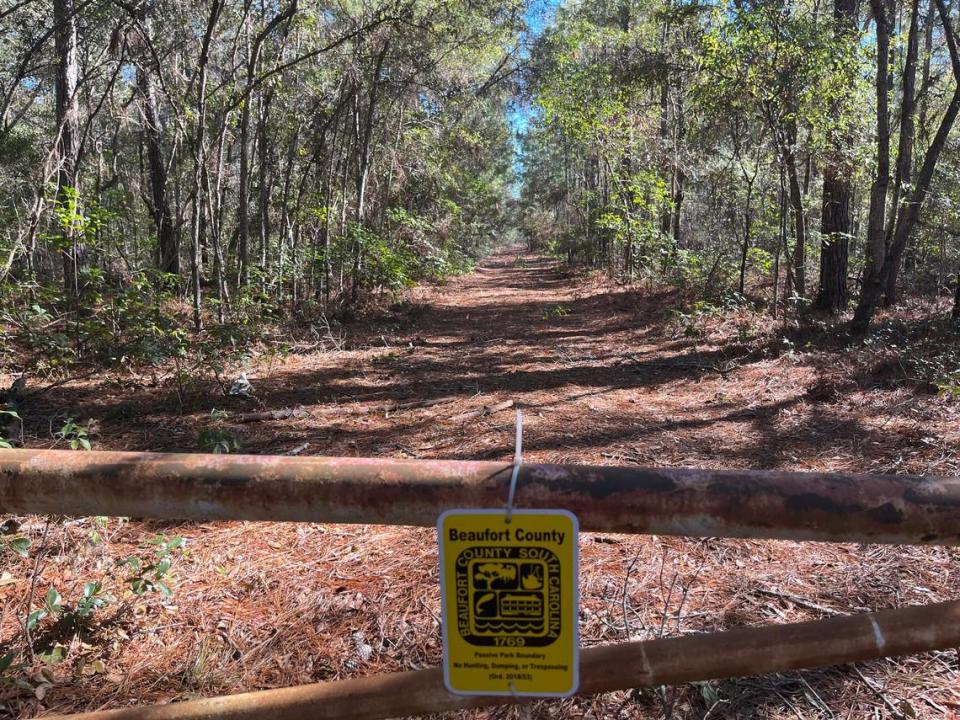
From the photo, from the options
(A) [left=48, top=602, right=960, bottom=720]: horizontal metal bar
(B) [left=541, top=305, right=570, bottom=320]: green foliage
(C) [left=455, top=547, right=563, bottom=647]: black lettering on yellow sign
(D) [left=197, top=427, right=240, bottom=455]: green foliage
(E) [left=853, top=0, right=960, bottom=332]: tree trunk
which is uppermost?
(E) [left=853, top=0, right=960, bottom=332]: tree trunk

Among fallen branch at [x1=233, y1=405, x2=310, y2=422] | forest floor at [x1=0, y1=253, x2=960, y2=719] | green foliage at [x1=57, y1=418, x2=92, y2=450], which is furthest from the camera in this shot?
fallen branch at [x1=233, y1=405, x2=310, y2=422]

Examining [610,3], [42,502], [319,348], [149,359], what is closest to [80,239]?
[149,359]

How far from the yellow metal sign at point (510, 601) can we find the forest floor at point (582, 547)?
991 mm

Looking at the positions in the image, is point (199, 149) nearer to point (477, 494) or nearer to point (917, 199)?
point (477, 494)

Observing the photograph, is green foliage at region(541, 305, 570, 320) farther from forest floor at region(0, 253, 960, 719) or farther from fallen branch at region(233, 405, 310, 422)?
fallen branch at region(233, 405, 310, 422)

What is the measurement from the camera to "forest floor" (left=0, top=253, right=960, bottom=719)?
224cm

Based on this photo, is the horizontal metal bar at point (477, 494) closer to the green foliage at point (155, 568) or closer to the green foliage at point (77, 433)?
the green foliage at point (155, 568)

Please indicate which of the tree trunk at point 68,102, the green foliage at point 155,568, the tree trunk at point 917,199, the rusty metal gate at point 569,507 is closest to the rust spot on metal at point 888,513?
the rusty metal gate at point 569,507

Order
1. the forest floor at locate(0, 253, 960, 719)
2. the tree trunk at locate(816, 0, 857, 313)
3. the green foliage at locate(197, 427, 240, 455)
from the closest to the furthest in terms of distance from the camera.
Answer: the forest floor at locate(0, 253, 960, 719)
the green foliage at locate(197, 427, 240, 455)
the tree trunk at locate(816, 0, 857, 313)

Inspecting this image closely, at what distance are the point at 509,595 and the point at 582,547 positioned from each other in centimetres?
226

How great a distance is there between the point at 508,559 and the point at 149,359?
676 centimetres

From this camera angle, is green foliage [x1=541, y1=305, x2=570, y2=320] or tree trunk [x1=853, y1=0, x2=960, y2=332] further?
green foliage [x1=541, y1=305, x2=570, y2=320]

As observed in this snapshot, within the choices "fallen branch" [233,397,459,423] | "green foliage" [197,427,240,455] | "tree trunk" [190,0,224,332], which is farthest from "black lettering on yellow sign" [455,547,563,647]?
"tree trunk" [190,0,224,332]

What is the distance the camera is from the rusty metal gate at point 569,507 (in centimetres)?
117
